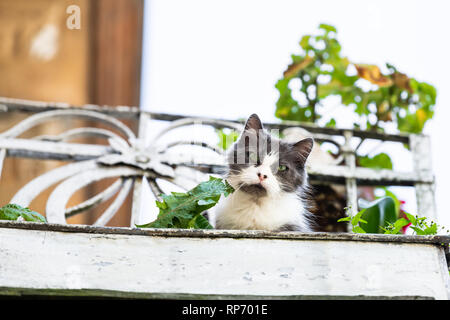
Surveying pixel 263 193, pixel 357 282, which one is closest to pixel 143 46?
pixel 263 193

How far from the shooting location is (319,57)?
1749 mm

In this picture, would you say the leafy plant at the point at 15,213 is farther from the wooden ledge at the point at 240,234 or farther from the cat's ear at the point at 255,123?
the cat's ear at the point at 255,123

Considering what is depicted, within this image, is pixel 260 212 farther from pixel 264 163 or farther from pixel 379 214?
pixel 379 214

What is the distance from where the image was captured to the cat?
1.21 meters

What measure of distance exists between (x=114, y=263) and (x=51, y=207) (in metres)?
0.47

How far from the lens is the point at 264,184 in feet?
3.93

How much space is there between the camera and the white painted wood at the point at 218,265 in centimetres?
88

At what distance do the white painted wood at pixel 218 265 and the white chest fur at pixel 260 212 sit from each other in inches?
11.3

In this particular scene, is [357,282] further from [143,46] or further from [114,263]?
[143,46]

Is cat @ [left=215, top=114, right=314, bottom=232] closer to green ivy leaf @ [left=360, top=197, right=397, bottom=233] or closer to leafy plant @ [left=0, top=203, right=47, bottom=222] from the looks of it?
green ivy leaf @ [left=360, top=197, right=397, bottom=233]

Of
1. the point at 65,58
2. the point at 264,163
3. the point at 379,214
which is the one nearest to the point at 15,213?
the point at 264,163

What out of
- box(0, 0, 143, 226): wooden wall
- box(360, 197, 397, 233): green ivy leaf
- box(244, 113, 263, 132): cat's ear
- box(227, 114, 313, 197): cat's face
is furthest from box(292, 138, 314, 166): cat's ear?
box(0, 0, 143, 226): wooden wall

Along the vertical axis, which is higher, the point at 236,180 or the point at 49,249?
the point at 236,180

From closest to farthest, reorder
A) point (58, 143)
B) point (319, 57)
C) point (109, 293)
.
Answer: point (109, 293) → point (58, 143) → point (319, 57)
